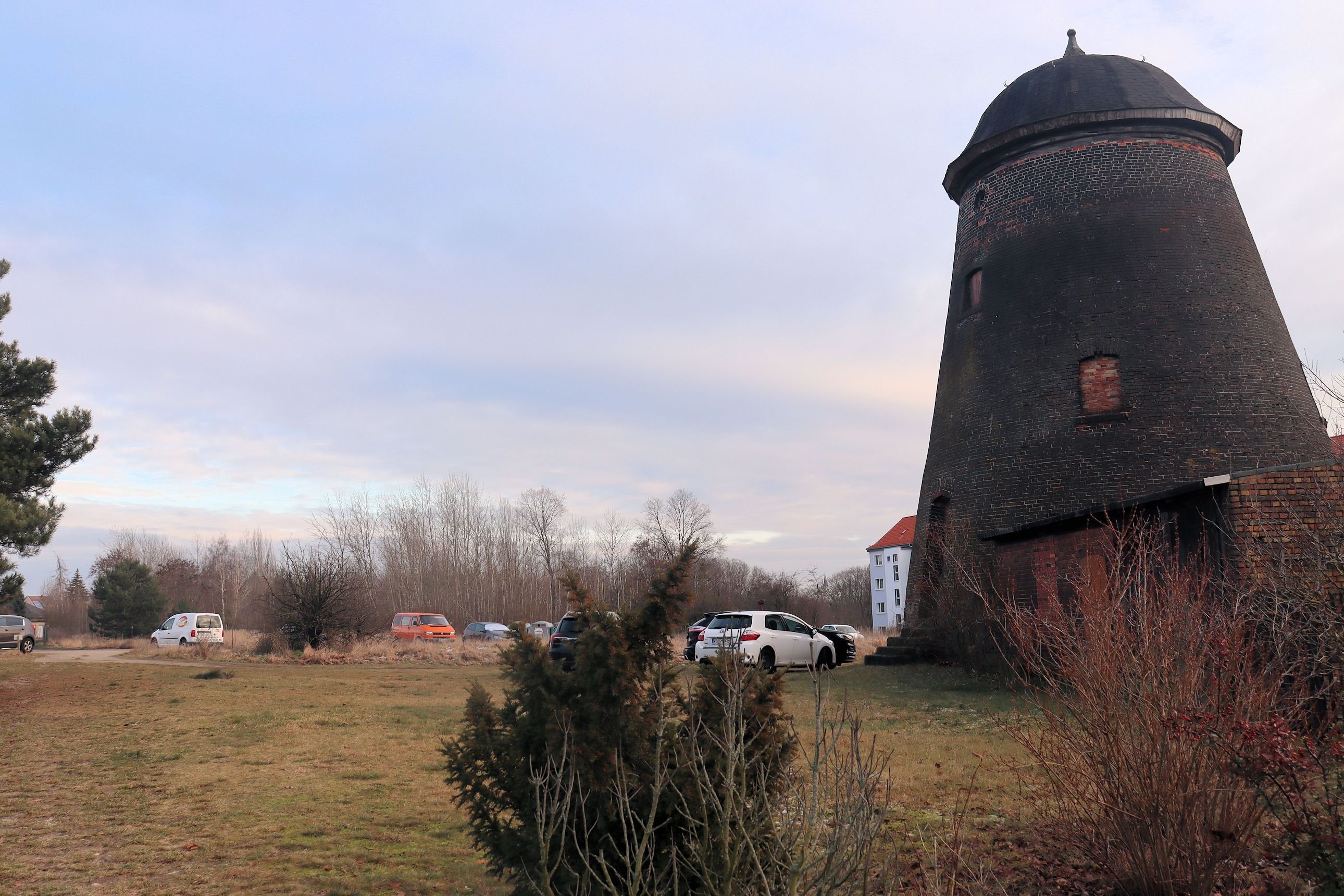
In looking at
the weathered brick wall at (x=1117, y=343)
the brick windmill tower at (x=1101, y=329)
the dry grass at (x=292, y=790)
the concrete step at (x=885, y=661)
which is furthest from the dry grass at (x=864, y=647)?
the dry grass at (x=292, y=790)

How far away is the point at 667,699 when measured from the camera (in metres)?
4.65

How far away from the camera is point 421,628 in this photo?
3494cm

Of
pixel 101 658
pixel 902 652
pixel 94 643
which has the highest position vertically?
pixel 902 652

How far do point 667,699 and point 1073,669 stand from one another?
2.47 meters

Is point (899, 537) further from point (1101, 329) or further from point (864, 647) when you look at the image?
point (1101, 329)

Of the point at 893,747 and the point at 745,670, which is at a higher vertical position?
the point at 745,670

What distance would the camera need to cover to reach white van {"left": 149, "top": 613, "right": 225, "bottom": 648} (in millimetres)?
31219

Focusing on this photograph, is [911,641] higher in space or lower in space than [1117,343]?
lower

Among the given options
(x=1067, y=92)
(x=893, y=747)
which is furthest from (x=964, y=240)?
A: (x=893, y=747)

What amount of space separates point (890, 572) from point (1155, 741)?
75.8 m

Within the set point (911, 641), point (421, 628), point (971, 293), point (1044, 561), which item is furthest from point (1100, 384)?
point (421, 628)

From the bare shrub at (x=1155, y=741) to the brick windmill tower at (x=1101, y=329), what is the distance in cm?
1096

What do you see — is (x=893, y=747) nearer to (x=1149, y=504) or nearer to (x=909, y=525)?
(x=1149, y=504)

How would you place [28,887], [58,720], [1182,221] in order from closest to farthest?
[28,887] → [58,720] → [1182,221]
